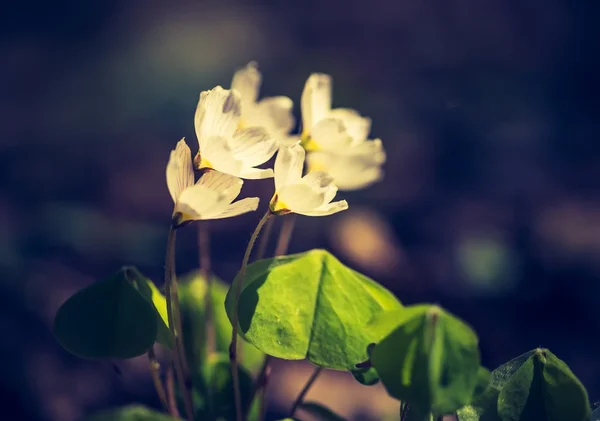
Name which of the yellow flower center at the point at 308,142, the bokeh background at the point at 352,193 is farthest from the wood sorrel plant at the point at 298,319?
the bokeh background at the point at 352,193

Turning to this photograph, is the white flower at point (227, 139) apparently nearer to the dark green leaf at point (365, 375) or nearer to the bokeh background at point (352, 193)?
the dark green leaf at point (365, 375)

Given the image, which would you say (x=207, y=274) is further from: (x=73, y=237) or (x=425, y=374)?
(x=73, y=237)

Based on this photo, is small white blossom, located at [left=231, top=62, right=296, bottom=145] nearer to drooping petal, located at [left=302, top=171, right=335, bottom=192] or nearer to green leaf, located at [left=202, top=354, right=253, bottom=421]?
drooping petal, located at [left=302, top=171, right=335, bottom=192]

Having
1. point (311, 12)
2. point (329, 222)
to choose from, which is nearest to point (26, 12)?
point (311, 12)

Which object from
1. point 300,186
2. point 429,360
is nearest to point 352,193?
point 300,186

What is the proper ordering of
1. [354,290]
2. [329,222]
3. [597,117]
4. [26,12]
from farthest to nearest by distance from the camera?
[26,12]
[597,117]
[329,222]
[354,290]

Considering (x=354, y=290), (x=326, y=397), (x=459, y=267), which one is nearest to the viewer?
(x=354, y=290)

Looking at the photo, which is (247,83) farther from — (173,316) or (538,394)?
(538,394)
